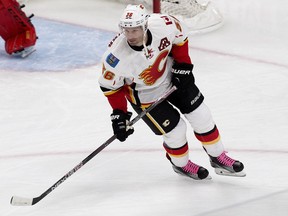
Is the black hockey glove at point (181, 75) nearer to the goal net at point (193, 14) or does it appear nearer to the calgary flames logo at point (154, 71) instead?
the calgary flames logo at point (154, 71)

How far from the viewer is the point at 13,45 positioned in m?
4.81

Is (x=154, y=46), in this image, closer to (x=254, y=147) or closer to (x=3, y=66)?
(x=254, y=147)

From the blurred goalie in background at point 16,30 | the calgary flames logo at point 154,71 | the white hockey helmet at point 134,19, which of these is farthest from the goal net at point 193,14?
the white hockey helmet at point 134,19

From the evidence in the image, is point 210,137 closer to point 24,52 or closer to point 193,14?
point 24,52

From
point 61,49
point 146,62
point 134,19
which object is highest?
point 134,19

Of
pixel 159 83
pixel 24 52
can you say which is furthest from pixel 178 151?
pixel 24 52

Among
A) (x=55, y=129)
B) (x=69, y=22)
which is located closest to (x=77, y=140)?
(x=55, y=129)

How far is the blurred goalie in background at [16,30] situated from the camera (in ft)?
15.6

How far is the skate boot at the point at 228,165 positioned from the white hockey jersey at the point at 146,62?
401 mm

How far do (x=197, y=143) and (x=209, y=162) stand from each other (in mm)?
236

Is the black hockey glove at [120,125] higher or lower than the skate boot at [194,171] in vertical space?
higher

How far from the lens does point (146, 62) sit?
8.72 feet

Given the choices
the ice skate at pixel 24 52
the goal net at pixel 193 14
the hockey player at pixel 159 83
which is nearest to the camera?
the hockey player at pixel 159 83

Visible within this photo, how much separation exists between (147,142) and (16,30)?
189 cm
